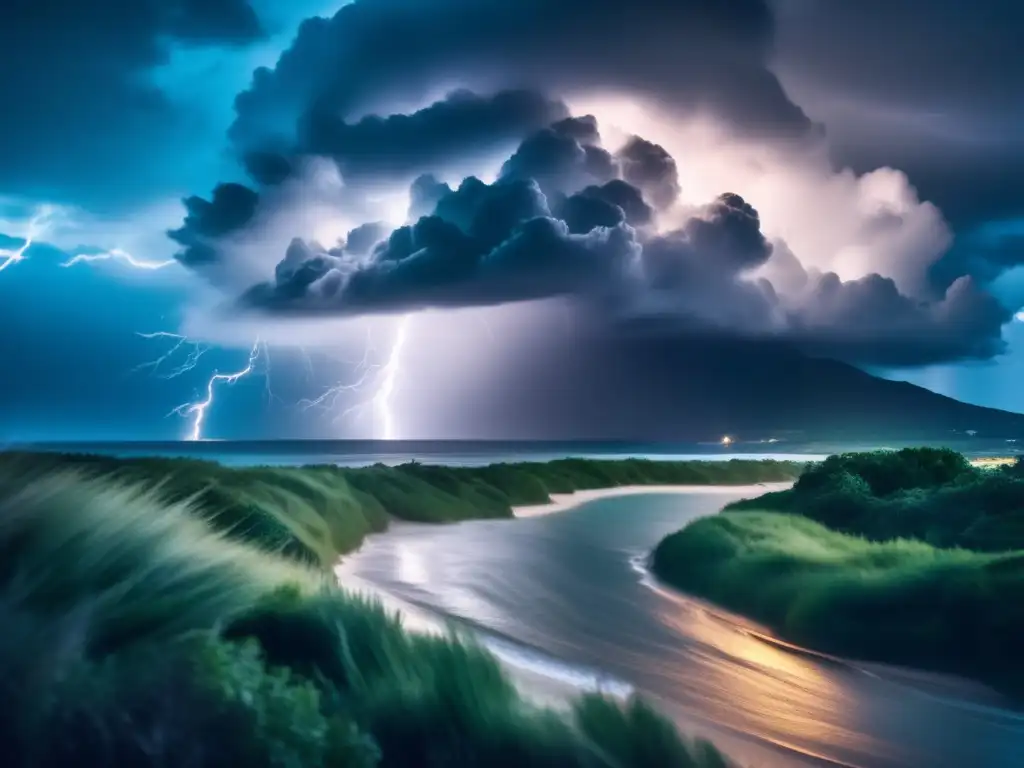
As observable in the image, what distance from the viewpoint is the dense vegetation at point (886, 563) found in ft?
33.4

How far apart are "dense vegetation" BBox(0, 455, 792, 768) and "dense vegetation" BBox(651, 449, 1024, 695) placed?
660cm

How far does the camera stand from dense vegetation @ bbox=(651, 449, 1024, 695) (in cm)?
1019

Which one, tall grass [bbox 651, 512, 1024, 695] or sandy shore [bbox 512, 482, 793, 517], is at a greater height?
tall grass [bbox 651, 512, 1024, 695]

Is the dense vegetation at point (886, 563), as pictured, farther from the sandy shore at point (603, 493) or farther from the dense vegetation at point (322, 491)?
Result: the sandy shore at point (603, 493)

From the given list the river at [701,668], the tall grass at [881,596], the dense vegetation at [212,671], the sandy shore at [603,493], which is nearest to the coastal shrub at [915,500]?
the tall grass at [881,596]

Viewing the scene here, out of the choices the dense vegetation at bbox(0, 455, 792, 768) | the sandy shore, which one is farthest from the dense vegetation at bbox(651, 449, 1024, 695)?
the sandy shore

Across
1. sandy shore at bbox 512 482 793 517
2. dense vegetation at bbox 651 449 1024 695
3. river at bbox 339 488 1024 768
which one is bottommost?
sandy shore at bbox 512 482 793 517

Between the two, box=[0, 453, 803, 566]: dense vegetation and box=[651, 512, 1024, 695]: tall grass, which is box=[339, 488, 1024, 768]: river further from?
box=[0, 453, 803, 566]: dense vegetation

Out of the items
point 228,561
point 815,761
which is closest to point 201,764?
point 228,561

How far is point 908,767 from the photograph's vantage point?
6.46m

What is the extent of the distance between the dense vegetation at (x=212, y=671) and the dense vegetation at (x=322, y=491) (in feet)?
2.36

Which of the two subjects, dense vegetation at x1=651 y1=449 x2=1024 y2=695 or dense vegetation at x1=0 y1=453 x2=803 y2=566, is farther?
dense vegetation at x1=0 y1=453 x2=803 y2=566

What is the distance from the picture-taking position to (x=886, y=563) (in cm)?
1330

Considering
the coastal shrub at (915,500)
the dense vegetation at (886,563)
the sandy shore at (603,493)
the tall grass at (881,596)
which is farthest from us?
the sandy shore at (603,493)
